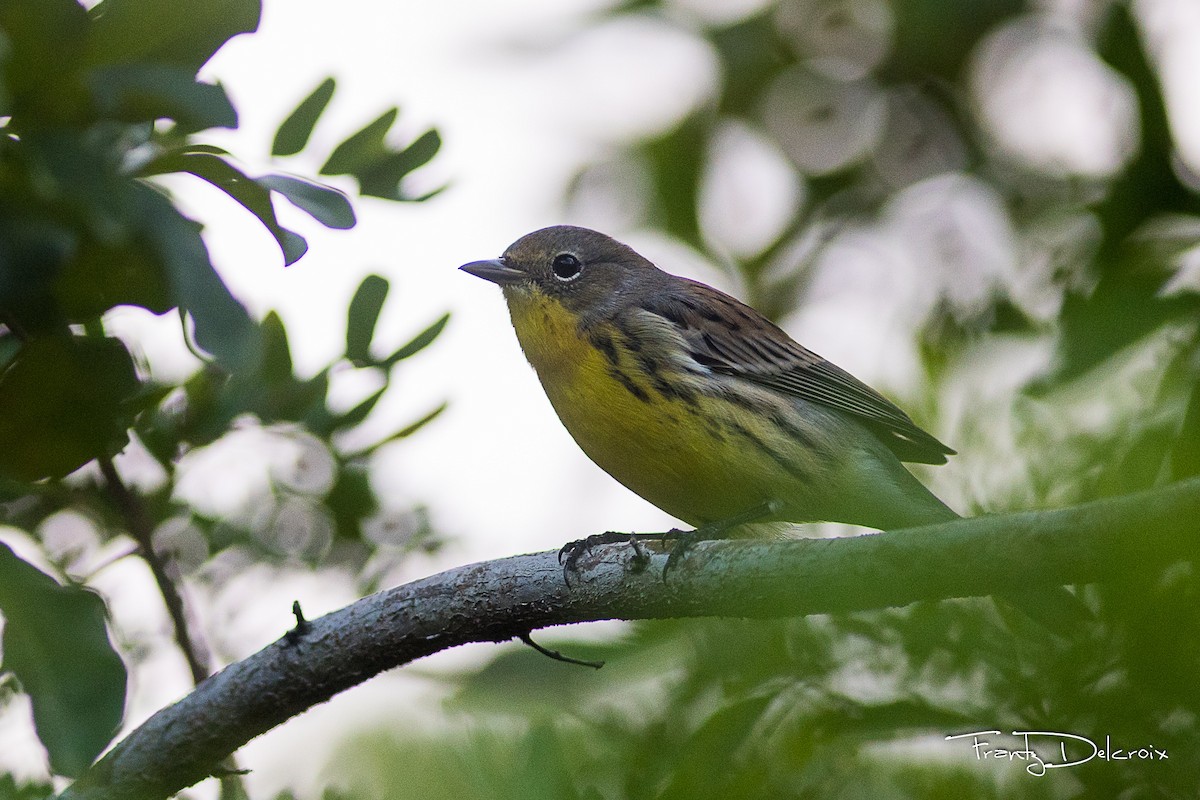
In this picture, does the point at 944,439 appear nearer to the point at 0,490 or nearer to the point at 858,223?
the point at 0,490

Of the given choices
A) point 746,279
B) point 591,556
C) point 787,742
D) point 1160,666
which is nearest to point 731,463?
point 746,279

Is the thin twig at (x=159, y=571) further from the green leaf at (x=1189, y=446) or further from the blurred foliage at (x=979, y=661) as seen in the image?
the green leaf at (x=1189, y=446)

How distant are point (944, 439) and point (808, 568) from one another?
1.84ft

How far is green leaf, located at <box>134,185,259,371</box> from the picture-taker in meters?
2.35

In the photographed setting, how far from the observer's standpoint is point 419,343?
10.8ft

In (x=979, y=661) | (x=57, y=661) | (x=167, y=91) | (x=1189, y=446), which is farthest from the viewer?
(x=57, y=661)

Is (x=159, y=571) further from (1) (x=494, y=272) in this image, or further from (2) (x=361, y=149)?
(1) (x=494, y=272)

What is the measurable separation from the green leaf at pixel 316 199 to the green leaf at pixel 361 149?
15.5 inches

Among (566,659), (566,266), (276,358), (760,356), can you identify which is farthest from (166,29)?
(566,266)

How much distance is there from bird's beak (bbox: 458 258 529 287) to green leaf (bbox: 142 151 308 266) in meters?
3.61

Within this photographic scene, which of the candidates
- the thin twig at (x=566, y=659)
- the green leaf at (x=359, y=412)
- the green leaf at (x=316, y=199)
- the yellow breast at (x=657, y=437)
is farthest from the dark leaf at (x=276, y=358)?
the yellow breast at (x=657, y=437)

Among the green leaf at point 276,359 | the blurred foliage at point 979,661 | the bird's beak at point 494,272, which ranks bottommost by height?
the blurred foliage at point 979,661

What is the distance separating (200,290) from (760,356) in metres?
3.80

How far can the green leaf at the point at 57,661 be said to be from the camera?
2.45 meters
